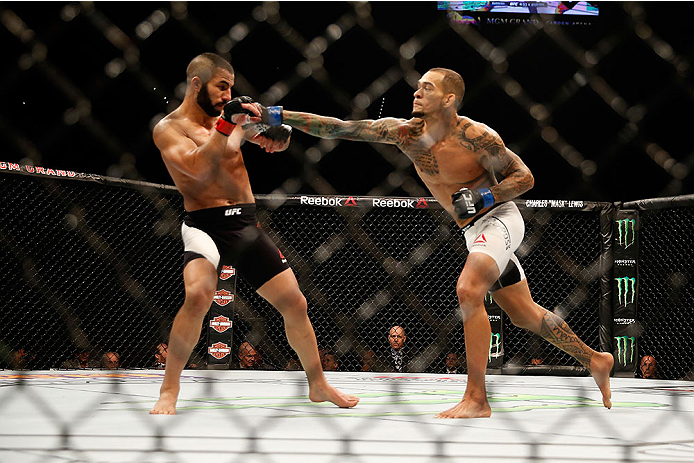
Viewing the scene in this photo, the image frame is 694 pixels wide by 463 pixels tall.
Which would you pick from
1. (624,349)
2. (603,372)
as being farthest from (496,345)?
(603,372)

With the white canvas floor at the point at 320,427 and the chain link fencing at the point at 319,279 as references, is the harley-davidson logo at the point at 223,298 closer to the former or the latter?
the chain link fencing at the point at 319,279

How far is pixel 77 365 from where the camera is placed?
14.5 feet

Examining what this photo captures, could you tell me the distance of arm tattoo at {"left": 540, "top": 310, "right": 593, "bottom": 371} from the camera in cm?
241

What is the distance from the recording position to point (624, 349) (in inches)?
172

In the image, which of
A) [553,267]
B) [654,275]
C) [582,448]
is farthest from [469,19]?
[582,448]

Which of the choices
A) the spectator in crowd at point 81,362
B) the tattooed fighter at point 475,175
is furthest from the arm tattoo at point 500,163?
the spectator in crowd at point 81,362

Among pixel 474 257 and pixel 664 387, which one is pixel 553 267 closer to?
pixel 664 387

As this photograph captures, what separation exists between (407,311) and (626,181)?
1795 millimetres

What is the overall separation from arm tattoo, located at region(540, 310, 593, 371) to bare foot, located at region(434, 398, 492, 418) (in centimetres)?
44

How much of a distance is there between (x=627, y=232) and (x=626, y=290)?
37cm

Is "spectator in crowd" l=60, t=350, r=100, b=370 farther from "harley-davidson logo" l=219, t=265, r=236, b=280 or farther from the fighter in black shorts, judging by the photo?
the fighter in black shorts

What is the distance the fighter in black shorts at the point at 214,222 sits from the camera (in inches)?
79.7

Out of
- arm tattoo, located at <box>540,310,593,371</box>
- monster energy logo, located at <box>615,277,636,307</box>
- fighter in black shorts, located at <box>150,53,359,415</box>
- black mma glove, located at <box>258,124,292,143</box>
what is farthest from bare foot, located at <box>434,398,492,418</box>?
monster energy logo, located at <box>615,277,636,307</box>

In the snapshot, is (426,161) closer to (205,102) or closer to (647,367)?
(205,102)
